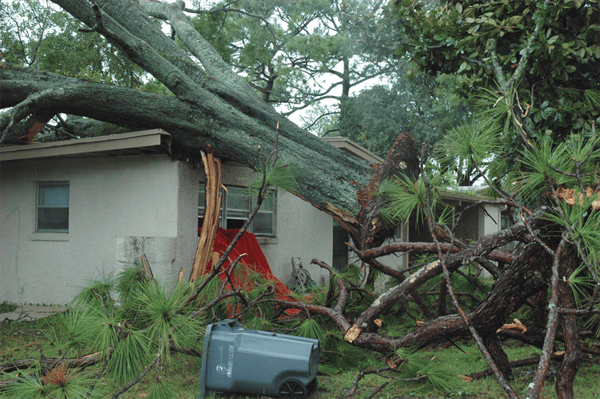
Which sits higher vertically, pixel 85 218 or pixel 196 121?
pixel 196 121

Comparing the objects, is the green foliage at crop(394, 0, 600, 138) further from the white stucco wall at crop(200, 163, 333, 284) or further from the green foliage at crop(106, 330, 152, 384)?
the white stucco wall at crop(200, 163, 333, 284)

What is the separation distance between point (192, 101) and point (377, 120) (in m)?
13.4

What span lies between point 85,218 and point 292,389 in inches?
251

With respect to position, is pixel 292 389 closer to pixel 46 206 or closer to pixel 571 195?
pixel 571 195

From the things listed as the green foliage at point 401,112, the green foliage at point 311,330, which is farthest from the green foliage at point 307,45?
the green foliage at point 311,330

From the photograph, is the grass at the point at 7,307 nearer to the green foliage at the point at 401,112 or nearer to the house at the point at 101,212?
the house at the point at 101,212

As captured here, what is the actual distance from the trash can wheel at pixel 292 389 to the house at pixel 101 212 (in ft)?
12.3

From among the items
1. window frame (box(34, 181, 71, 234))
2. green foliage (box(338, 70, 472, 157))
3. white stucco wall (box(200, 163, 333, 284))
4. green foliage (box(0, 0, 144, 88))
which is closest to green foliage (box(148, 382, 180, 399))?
white stucco wall (box(200, 163, 333, 284))

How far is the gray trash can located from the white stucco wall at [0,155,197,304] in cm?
365

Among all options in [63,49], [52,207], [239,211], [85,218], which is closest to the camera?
[85,218]

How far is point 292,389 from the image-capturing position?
3473mm

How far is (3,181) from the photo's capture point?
9.31 meters

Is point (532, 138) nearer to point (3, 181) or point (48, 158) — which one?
point (48, 158)

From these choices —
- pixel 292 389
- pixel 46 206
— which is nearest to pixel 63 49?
pixel 46 206
